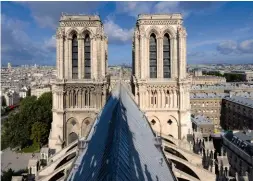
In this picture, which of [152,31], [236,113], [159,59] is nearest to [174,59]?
[159,59]

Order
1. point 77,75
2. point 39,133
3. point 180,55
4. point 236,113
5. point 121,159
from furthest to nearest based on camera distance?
point 236,113, point 39,133, point 77,75, point 180,55, point 121,159

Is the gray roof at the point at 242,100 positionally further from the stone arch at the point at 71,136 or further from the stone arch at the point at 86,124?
the stone arch at the point at 71,136

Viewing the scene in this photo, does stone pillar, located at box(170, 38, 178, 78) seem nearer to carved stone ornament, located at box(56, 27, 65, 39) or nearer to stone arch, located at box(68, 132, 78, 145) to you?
carved stone ornament, located at box(56, 27, 65, 39)

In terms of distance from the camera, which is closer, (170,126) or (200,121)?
(170,126)

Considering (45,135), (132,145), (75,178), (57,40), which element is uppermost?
(57,40)

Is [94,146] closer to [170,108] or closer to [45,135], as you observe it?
[170,108]

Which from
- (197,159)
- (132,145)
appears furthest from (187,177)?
(197,159)

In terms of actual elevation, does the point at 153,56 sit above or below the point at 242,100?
above

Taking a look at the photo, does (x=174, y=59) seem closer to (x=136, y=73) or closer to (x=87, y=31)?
(x=136, y=73)
